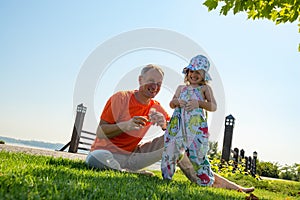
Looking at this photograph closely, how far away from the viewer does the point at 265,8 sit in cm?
364

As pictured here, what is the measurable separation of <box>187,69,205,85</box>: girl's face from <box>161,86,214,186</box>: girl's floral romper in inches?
5.5

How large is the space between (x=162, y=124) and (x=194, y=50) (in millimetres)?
1393

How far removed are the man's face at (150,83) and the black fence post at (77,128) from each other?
24.9 ft

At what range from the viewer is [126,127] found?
366 centimetres

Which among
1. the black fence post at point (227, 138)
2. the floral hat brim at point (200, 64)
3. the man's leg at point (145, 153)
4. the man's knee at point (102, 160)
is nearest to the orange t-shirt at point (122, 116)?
the man's leg at point (145, 153)

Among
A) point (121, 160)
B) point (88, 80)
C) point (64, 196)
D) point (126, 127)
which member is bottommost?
point (64, 196)

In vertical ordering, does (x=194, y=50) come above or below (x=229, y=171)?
above

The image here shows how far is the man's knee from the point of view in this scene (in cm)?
364

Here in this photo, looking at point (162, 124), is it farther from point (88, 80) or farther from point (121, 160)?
point (88, 80)

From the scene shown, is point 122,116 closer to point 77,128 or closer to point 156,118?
point 156,118

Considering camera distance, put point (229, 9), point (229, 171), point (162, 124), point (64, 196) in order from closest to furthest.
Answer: point (64, 196) → point (229, 9) → point (162, 124) → point (229, 171)

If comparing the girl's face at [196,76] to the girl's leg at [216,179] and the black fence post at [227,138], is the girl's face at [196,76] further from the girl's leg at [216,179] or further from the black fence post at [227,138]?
the black fence post at [227,138]

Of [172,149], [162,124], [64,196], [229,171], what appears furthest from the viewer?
[229,171]

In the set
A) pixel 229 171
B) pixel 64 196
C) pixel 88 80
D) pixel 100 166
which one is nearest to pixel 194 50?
pixel 88 80
